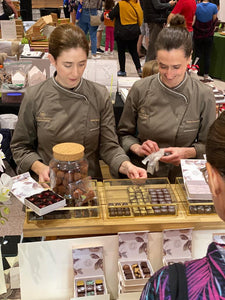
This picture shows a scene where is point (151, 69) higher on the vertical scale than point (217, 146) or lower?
lower

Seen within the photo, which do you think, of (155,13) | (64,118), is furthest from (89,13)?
(64,118)

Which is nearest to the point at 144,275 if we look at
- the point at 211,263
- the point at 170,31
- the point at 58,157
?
the point at 58,157

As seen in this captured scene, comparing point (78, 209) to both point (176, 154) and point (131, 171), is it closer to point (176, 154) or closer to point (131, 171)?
point (131, 171)

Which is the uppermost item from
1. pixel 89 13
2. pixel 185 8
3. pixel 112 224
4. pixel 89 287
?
pixel 185 8

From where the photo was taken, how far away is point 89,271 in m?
1.60

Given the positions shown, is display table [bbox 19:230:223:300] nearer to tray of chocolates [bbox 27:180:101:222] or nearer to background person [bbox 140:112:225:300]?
tray of chocolates [bbox 27:180:101:222]

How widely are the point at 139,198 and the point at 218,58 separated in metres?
7.45

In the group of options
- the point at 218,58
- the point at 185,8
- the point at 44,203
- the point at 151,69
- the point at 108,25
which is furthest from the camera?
the point at 108,25

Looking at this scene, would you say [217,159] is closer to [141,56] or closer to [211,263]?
[211,263]

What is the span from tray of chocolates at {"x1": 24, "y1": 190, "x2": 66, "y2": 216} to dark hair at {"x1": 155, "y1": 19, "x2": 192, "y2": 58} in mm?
1135

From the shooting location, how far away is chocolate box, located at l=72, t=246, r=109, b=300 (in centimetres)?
155

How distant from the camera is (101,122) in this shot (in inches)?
89.1

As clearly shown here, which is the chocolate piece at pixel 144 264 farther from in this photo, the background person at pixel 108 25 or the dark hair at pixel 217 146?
the background person at pixel 108 25

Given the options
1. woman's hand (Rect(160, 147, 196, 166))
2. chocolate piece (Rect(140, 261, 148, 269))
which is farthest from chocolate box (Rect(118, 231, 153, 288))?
woman's hand (Rect(160, 147, 196, 166))
